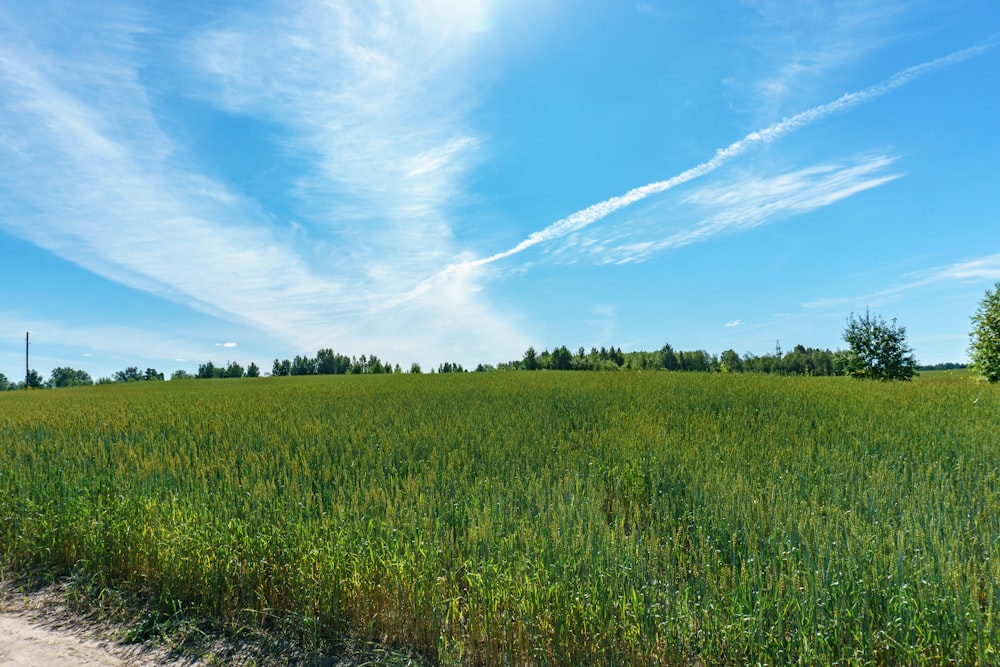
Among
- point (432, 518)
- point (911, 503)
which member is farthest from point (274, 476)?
point (911, 503)

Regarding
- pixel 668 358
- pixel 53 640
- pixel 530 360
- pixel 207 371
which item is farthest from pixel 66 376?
pixel 53 640

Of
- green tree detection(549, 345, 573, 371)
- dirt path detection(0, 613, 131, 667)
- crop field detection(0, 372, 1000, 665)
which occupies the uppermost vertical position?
green tree detection(549, 345, 573, 371)

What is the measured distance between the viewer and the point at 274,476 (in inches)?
254

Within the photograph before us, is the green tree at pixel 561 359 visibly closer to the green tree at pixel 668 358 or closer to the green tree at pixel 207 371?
the green tree at pixel 668 358

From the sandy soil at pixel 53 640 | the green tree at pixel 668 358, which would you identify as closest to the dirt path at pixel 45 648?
the sandy soil at pixel 53 640

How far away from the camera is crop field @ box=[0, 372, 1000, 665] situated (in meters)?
3.22

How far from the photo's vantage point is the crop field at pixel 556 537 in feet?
10.6

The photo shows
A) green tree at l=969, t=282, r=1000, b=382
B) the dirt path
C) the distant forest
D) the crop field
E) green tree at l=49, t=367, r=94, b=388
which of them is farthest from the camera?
green tree at l=49, t=367, r=94, b=388

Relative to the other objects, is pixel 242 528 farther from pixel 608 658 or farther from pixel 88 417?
pixel 88 417

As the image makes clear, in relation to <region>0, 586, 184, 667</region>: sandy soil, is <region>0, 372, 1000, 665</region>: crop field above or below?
above

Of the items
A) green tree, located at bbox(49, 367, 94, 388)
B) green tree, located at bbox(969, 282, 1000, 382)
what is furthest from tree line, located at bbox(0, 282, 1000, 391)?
green tree, located at bbox(49, 367, 94, 388)

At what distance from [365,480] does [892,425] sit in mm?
10009

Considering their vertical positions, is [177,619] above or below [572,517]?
below

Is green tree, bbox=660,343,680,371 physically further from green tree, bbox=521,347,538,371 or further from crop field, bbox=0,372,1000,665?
crop field, bbox=0,372,1000,665
